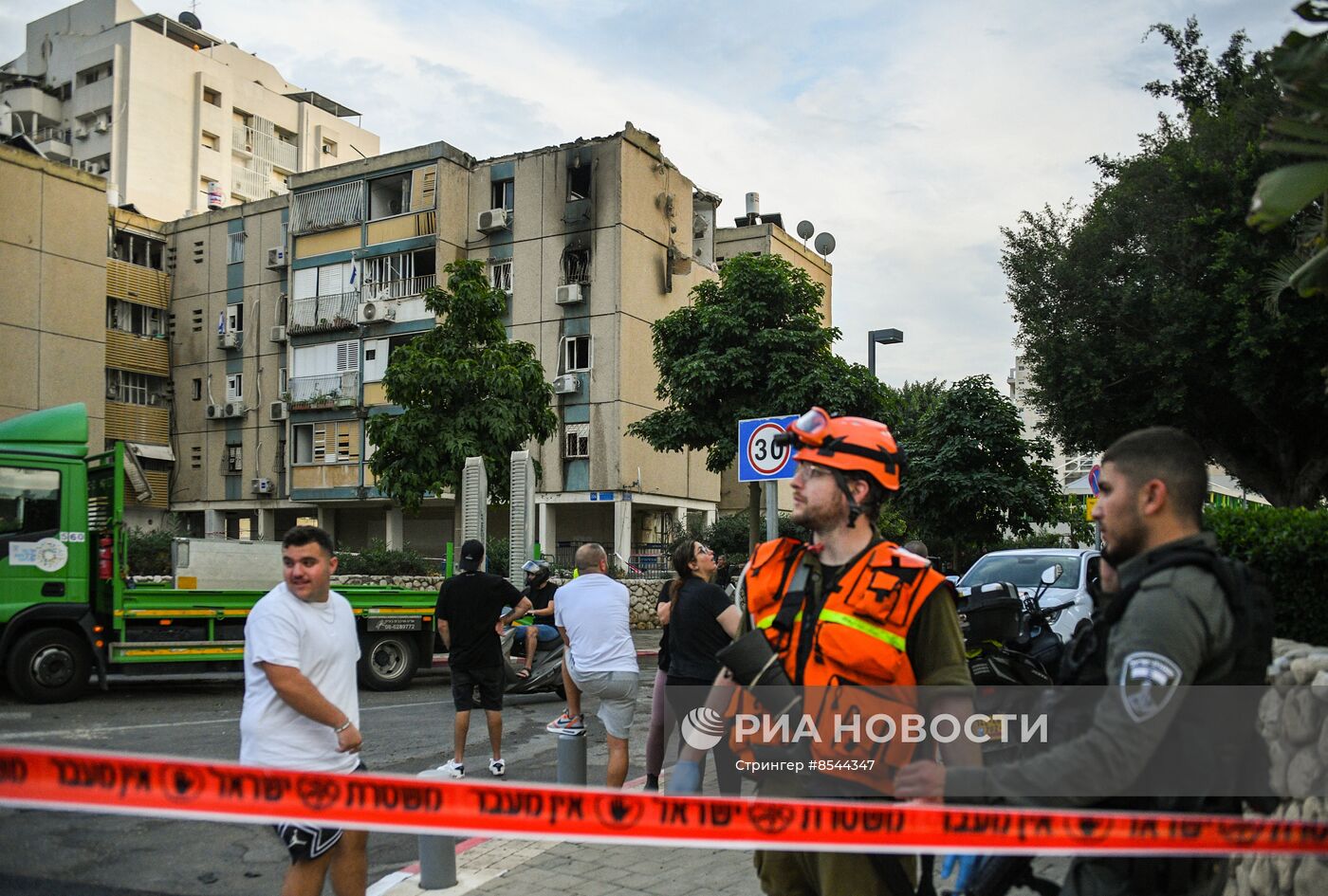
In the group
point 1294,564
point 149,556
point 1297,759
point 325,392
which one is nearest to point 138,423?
point 325,392

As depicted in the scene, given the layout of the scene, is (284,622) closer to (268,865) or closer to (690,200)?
(268,865)

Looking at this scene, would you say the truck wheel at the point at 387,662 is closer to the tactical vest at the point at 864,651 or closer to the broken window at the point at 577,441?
the tactical vest at the point at 864,651

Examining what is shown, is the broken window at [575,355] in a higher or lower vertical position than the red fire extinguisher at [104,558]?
higher

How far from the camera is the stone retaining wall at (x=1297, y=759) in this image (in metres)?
3.81

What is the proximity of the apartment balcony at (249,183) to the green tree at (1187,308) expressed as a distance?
42.4 metres

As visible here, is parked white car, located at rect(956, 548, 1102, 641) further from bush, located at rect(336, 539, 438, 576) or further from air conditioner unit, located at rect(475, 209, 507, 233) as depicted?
air conditioner unit, located at rect(475, 209, 507, 233)

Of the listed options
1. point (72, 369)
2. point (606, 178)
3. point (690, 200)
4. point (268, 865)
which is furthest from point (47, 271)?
point (268, 865)

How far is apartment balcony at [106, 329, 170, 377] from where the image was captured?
42531mm

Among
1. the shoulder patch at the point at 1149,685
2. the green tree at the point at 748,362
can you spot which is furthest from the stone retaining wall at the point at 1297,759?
the green tree at the point at 748,362

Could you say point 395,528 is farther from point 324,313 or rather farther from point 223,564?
point 223,564

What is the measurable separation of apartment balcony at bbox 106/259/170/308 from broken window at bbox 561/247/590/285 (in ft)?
58.1

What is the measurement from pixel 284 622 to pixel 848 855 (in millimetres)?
2379

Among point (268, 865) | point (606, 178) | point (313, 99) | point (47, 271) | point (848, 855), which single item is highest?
point (313, 99)

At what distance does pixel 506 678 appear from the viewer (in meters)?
13.2
